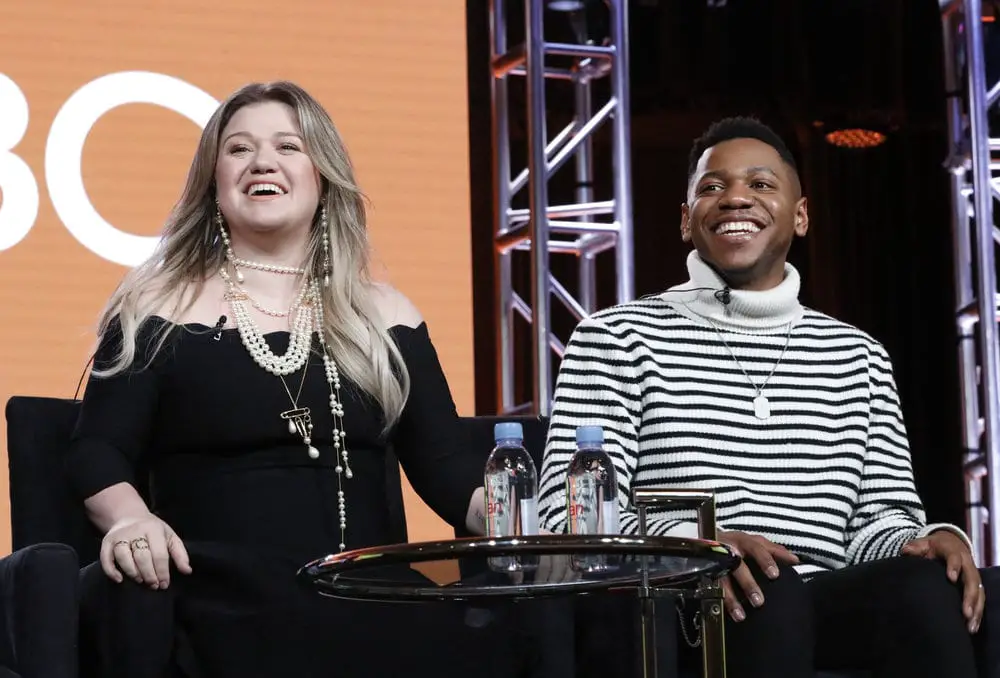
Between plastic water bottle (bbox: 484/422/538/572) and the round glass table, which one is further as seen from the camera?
plastic water bottle (bbox: 484/422/538/572)

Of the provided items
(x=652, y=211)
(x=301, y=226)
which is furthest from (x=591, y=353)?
(x=652, y=211)

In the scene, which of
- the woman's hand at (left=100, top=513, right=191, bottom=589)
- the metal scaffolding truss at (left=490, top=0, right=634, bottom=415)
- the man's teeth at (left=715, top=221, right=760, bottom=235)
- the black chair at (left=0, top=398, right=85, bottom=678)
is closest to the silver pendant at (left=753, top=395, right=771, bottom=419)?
the man's teeth at (left=715, top=221, right=760, bottom=235)

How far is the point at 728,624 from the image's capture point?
2256 mm

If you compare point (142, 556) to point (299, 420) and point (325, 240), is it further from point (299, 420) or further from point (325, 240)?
point (325, 240)

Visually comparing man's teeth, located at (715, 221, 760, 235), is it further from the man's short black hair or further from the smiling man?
the man's short black hair

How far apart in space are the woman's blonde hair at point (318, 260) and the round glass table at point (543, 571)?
0.64 m

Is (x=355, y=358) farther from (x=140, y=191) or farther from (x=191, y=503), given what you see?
(x=140, y=191)

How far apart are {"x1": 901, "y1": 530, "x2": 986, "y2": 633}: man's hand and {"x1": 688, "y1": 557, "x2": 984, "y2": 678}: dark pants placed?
0.04ft

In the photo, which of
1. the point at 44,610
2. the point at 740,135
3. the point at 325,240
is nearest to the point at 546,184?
the point at 740,135

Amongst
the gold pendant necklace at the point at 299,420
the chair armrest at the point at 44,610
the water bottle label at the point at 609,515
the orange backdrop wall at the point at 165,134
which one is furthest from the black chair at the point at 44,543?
the orange backdrop wall at the point at 165,134

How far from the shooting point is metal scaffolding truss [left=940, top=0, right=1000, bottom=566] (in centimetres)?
477

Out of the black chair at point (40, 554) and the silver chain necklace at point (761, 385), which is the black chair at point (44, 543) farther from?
the silver chain necklace at point (761, 385)

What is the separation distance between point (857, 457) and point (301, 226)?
1.00 m

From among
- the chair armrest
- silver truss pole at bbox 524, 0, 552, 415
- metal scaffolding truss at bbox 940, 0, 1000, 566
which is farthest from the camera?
metal scaffolding truss at bbox 940, 0, 1000, 566
